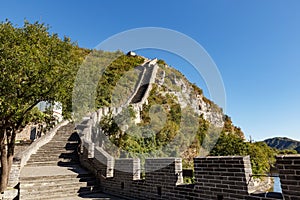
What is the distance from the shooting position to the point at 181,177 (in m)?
4.57

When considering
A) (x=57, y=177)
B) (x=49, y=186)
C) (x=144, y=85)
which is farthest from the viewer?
(x=144, y=85)

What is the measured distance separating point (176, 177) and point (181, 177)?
0.14 metres

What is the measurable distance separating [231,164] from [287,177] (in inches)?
34.9

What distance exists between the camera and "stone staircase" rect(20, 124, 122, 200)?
588 cm

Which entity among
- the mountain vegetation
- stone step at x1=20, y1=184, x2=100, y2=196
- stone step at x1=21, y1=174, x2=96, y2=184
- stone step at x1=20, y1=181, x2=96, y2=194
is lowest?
stone step at x1=20, y1=184, x2=100, y2=196

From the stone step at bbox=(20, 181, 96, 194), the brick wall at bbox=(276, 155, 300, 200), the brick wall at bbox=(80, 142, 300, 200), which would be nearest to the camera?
the brick wall at bbox=(276, 155, 300, 200)

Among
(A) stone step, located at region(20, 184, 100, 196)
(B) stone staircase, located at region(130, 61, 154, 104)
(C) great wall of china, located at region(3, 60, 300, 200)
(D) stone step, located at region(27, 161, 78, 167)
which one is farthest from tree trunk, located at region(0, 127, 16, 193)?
(B) stone staircase, located at region(130, 61, 154, 104)

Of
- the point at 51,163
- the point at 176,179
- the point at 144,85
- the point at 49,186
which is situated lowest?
the point at 49,186

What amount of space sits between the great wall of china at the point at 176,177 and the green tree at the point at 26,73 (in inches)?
60.6

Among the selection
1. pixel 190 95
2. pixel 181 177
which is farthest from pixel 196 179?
pixel 190 95

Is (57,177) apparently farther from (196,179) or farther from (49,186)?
(196,179)

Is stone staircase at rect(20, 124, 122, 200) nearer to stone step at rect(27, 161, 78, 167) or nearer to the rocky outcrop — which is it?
stone step at rect(27, 161, 78, 167)

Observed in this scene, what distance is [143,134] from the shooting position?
11328 mm

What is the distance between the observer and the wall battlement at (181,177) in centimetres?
267
